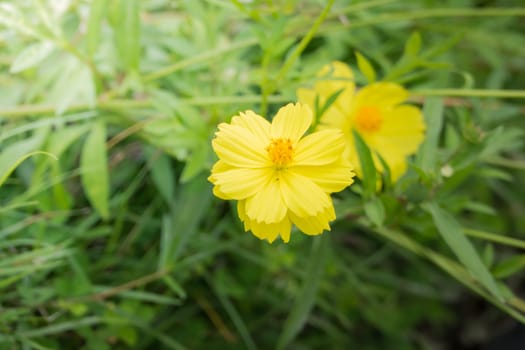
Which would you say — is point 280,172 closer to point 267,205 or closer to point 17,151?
point 267,205

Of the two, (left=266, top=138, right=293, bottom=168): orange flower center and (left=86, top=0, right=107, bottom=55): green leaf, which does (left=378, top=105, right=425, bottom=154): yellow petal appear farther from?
(left=86, top=0, right=107, bottom=55): green leaf

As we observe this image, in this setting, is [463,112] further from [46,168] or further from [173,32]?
[46,168]

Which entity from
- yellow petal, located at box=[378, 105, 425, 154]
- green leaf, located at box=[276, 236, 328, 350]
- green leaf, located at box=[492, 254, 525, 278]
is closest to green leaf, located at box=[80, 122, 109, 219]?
green leaf, located at box=[276, 236, 328, 350]

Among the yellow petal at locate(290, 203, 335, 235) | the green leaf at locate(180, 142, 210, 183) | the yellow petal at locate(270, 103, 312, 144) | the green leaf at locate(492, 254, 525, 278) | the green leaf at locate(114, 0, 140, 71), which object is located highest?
the green leaf at locate(114, 0, 140, 71)

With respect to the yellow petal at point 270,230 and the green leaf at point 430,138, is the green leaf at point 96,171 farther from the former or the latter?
the green leaf at point 430,138

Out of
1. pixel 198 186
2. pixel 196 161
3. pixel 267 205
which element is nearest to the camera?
pixel 267 205

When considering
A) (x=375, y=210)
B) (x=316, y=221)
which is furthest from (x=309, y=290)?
(x=316, y=221)
